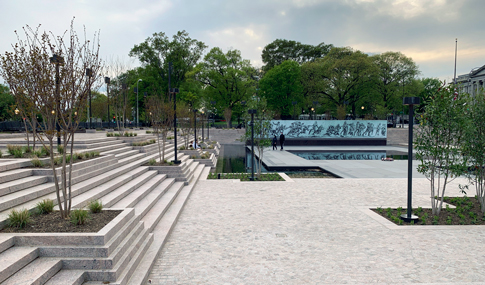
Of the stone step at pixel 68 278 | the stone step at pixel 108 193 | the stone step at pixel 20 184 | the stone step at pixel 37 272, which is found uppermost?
the stone step at pixel 20 184

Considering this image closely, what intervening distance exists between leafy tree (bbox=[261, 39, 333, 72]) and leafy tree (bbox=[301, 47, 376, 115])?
1077 centimetres

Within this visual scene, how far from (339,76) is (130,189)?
1882 inches

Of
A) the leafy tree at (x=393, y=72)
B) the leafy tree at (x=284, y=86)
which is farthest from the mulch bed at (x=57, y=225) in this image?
the leafy tree at (x=393, y=72)

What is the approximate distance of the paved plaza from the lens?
17.2 feet

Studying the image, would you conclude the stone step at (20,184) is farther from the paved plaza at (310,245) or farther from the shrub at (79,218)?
the paved plaza at (310,245)

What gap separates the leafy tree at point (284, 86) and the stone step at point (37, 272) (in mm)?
47563

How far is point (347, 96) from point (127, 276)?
54.3 metres

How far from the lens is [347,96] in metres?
53.7

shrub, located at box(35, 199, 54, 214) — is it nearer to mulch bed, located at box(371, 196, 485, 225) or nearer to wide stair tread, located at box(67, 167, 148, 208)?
wide stair tread, located at box(67, 167, 148, 208)

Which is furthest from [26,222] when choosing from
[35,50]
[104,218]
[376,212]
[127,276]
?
[376,212]

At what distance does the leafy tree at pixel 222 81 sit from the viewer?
5095 cm

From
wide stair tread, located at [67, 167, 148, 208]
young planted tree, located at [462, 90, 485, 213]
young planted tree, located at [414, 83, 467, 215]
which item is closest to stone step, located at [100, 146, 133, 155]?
wide stair tread, located at [67, 167, 148, 208]

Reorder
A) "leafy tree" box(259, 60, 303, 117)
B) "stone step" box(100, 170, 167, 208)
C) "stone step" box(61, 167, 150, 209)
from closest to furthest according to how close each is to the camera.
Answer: "stone step" box(61, 167, 150, 209), "stone step" box(100, 170, 167, 208), "leafy tree" box(259, 60, 303, 117)

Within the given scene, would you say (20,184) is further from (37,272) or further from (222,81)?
(222,81)
